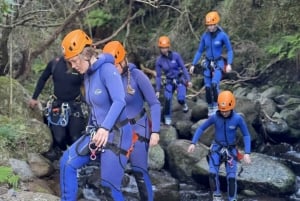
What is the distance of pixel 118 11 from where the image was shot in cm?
1773

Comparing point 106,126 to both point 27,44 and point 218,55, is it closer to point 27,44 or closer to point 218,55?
point 218,55

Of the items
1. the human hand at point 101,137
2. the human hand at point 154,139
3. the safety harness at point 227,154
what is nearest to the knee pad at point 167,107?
the safety harness at point 227,154

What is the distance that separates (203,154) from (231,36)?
6058mm

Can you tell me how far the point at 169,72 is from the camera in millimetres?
11992

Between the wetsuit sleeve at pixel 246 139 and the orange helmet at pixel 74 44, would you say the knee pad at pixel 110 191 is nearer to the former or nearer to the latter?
the orange helmet at pixel 74 44

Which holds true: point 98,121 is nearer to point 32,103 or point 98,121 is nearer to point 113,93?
Answer: point 113,93

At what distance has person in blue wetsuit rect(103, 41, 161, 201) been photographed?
6508 millimetres

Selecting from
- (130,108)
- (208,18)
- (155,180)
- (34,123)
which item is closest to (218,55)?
(208,18)

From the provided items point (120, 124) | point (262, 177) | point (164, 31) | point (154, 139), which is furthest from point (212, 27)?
point (164, 31)

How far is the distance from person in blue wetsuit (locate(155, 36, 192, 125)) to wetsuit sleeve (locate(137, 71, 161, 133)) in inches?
195

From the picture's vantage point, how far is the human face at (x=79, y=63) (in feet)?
17.2

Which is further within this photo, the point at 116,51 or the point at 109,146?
the point at 116,51

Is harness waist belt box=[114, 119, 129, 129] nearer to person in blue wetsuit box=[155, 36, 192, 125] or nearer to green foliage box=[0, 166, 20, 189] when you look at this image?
green foliage box=[0, 166, 20, 189]

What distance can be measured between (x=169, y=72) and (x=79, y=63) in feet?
22.3
